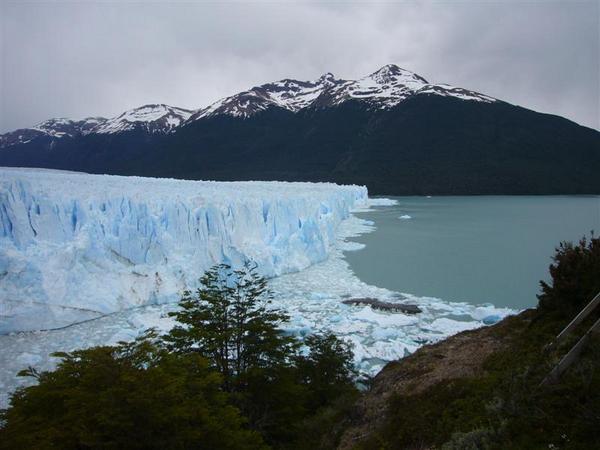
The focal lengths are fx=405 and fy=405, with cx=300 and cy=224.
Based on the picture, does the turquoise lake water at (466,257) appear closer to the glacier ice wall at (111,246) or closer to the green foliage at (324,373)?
the glacier ice wall at (111,246)

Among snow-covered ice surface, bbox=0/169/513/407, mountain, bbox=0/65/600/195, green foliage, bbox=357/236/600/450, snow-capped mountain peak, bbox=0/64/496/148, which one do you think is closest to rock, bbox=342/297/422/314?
snow-covered ice surface, bbox=0/169/513/407

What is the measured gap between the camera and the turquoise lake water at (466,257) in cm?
1080

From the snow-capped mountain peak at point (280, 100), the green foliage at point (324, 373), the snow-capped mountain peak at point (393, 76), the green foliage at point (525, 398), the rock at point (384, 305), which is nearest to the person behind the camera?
the green foliage at point (525, 398)

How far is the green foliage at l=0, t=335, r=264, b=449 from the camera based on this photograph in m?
2.56

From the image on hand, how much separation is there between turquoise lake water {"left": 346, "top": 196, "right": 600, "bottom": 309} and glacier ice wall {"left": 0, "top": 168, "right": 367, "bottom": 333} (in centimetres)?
322

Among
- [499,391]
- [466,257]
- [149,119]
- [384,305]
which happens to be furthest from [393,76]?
[499,391]

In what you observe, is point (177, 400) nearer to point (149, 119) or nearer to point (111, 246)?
point (111, 246)

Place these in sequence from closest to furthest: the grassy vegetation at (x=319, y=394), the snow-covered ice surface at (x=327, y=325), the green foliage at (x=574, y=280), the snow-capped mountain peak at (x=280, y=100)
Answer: the grassy vegetation at (x=319, y=394), the green foliage at (x=574, y=280), the snow-covered ice surface at (x=327, y=325), the snow-capped mountain peak at (x=280, y=100)

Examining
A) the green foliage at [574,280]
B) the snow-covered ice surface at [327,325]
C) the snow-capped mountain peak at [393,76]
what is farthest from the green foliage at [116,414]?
the snow-capped mountain peak at [393,76]

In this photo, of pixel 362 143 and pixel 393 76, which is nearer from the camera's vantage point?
pixel 362 143

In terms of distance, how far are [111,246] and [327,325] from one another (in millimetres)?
5631

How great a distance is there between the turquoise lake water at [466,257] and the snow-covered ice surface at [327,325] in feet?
3.88

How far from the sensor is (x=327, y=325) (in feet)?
26.3

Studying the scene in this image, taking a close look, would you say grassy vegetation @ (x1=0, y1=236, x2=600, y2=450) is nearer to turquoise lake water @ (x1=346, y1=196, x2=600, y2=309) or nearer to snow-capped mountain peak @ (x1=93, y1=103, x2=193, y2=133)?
turquoise lake water @ (x1=346, y1=196, x2=600, y2=309)
